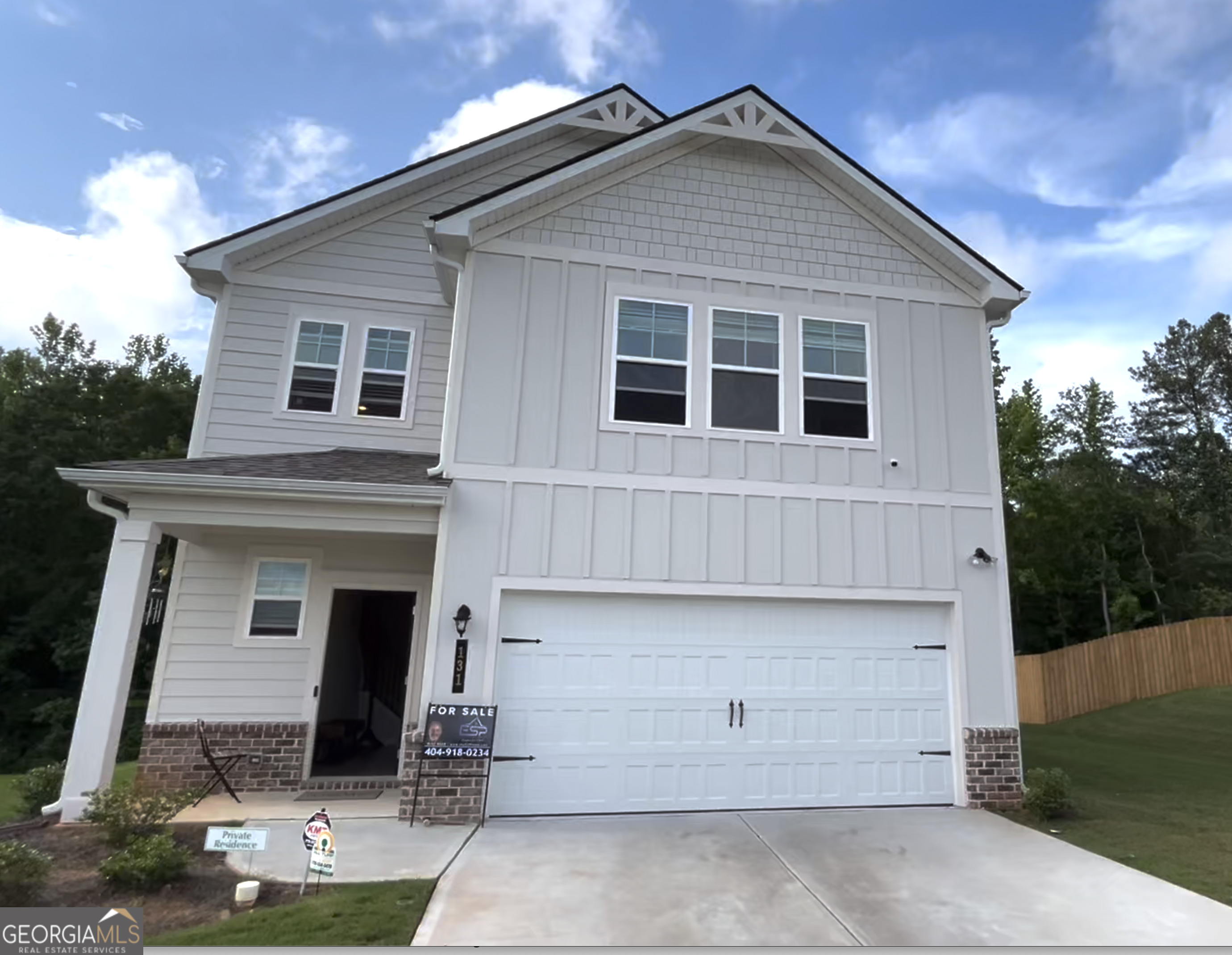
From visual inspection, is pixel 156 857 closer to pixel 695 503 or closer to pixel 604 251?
pixel 695 503

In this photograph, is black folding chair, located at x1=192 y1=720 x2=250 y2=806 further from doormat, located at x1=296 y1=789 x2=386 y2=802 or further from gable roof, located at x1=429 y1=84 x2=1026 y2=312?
gable roof, located at x1=429 y1=84 x2=1026 y2=312

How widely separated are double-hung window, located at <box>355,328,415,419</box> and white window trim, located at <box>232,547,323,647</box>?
1.93 m

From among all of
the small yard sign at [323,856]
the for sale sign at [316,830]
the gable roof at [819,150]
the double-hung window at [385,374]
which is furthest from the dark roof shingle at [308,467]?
the small yard sign at [323,856]

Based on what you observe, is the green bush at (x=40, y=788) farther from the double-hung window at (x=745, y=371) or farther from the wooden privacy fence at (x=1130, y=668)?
the wooden privacy fence at (x=1130, y=668)

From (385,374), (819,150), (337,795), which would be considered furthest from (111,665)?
(819,150)

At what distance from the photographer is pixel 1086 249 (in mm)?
15719

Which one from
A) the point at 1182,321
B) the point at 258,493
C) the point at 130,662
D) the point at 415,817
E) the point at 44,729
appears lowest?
the point at 44,729

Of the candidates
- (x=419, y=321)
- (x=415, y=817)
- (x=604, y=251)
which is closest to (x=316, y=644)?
(x=415, y=817)

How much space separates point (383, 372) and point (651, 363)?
149 inches

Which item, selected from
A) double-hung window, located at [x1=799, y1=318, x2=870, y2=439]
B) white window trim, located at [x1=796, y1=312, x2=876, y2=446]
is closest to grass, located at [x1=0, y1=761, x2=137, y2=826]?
white window trim, located at [x1=796, y1=312, x2=876, y2=446]

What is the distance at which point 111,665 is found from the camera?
6.62m

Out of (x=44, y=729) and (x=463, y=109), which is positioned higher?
(x=463, y=109)

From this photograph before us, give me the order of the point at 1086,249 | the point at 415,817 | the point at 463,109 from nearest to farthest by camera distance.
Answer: the point at 415,817 → the point at 463,109 → the point at 1086,249

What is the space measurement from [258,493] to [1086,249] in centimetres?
1717
